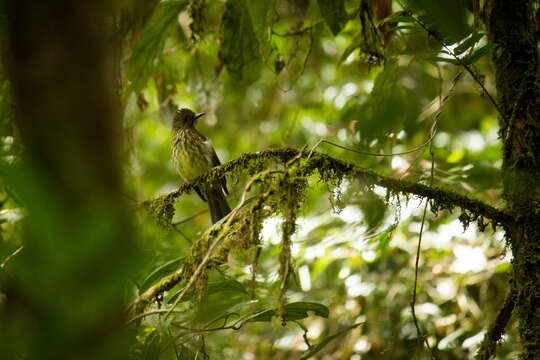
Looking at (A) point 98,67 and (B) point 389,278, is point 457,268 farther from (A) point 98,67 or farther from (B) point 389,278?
(A) point 98,67

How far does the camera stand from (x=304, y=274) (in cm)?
379

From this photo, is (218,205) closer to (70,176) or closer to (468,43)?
(468,43)

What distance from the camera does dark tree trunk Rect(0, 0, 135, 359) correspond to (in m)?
0.65

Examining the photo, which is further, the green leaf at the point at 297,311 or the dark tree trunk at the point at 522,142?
the green leaf at the point at 297,311

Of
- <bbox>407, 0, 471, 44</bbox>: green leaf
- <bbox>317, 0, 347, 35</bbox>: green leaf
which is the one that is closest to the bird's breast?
<bbox>317, 0, 347, 35</bbox>: green leaf

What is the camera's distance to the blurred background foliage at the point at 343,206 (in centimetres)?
221

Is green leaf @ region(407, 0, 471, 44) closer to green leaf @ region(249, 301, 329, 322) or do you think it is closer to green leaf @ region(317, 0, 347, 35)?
green leaf @ region(249, 301, 329, 322)

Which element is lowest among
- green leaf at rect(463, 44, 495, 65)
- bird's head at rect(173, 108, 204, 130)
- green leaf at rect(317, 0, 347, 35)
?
green leaf at rect(463, 44, 495, 65)

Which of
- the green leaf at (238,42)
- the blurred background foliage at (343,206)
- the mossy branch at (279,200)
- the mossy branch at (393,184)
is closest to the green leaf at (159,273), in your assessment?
the blurred background foliage at (343,206)

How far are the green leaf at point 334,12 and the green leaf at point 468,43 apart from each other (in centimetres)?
99

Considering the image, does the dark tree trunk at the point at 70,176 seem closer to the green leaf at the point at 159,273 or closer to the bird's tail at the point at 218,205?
the green leaf at the point at 159,273

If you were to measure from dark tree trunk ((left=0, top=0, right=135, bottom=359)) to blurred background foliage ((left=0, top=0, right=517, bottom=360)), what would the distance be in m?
1.04

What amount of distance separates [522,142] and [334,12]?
46.4 inches

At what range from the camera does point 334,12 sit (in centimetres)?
276
